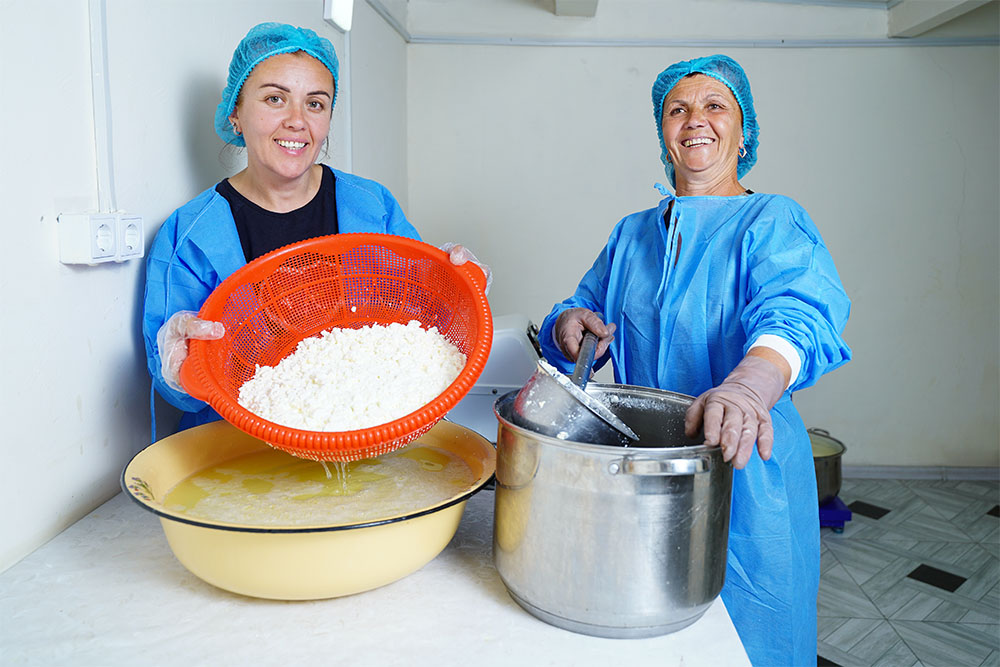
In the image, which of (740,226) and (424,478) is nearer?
(424,478)

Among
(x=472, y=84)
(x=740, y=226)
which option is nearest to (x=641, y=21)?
(x=472, y=84)

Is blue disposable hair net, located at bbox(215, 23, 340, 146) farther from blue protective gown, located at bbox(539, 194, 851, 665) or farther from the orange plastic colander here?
blue protective gown, located at bbox(539, 194, 851, 665)

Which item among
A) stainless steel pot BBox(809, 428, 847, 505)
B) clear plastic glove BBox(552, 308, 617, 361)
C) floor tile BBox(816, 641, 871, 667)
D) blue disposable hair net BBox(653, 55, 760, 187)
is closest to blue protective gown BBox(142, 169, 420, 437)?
clear plastic glove BBox(552, 308, 617, 361)

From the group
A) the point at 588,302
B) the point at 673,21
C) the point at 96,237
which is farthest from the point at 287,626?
the point at 673,21

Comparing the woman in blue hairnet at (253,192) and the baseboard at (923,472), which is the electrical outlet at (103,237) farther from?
the baseboard at (923,472)

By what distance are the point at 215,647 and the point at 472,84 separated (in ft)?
9.97

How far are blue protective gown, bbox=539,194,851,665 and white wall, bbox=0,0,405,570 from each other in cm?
94

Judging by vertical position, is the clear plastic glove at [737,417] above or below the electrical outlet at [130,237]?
below

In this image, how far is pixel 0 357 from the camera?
1.00 m

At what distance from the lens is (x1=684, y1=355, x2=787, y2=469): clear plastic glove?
2.66 ft

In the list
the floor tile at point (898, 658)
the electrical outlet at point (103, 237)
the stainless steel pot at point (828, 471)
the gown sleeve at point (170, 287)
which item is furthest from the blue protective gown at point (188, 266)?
the stainless steel pot at point (828, 471)

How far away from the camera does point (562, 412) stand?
0.90 m

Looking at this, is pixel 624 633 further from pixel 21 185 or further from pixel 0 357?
pixel 21 185

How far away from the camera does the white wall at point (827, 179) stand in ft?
11.3
